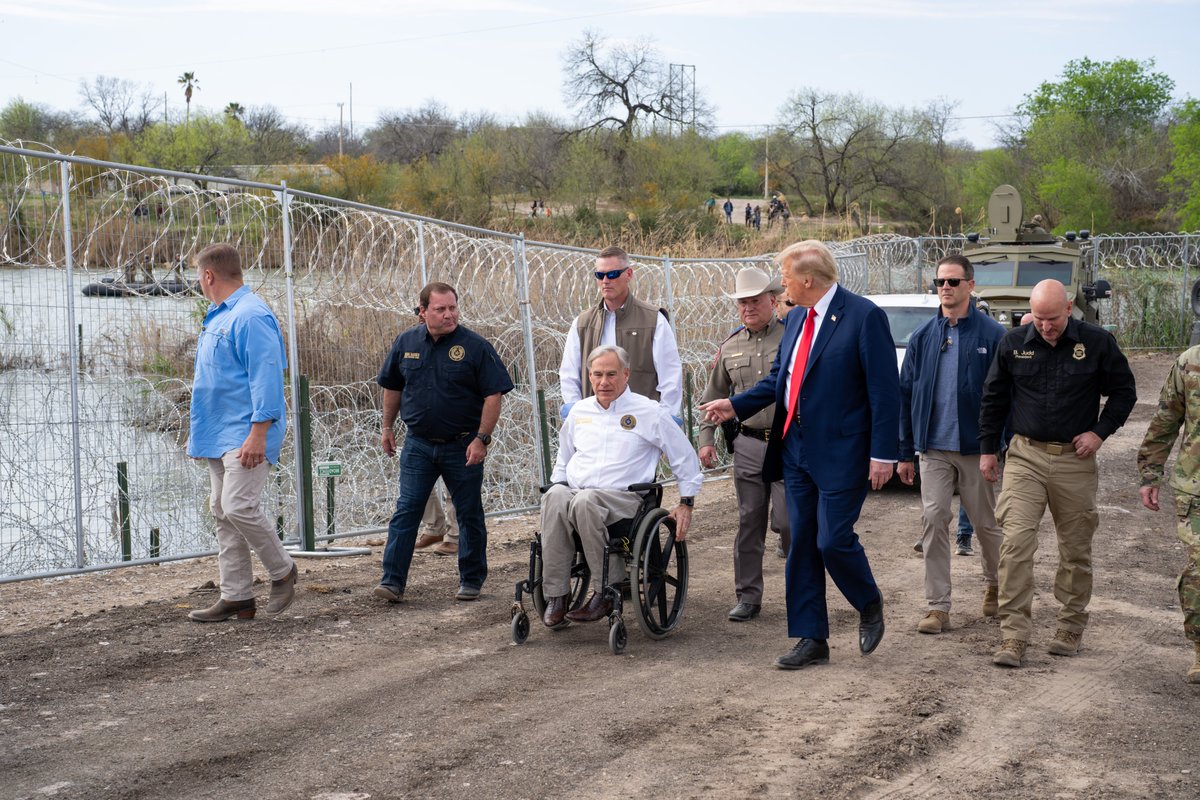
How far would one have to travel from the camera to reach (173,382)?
8547mm

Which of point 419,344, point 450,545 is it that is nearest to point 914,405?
point 419,344

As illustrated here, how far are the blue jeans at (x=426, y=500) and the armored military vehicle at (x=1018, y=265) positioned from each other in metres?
11.8

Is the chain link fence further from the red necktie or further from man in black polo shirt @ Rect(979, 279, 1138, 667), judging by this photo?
man in black polo shirt @ Rect(979, 279, 1138, 667)

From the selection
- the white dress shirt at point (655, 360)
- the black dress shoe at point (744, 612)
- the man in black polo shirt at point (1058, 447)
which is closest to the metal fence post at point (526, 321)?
the white dress shirt at point (655, 360)

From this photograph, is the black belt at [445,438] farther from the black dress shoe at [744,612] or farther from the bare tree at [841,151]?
the bare tree at [841,151]

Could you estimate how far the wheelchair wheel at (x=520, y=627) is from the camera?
6605 millimetres

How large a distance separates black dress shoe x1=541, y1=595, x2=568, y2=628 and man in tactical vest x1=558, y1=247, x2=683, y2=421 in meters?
1.28

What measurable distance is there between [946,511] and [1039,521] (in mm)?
783

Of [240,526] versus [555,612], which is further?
[240,526]

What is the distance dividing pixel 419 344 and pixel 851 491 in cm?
290

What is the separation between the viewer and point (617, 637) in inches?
253

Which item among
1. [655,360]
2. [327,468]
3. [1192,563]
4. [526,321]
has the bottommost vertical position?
[1192,563]

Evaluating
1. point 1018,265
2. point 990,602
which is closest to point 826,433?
point 990,602

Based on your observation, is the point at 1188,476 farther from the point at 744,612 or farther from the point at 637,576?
the point at 637,576
